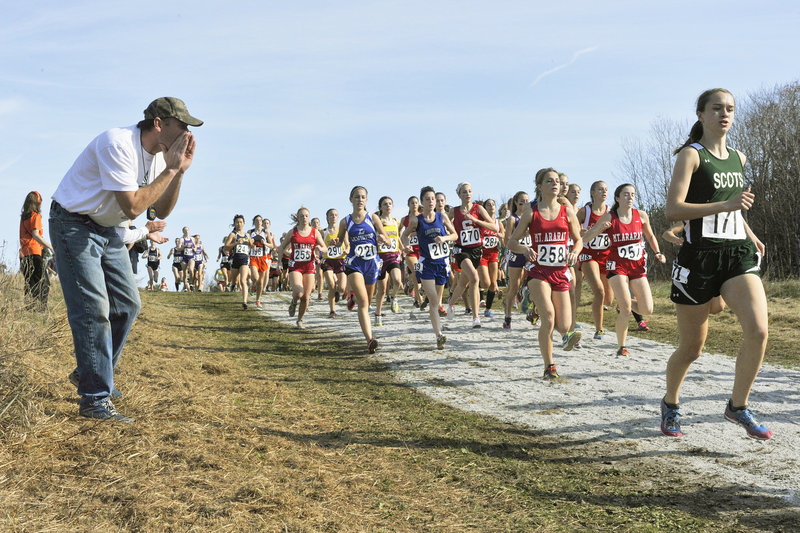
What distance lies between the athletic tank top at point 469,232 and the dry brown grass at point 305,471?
5944mm

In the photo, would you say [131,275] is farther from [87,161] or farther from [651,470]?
[651,470]

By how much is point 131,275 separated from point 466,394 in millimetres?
3457

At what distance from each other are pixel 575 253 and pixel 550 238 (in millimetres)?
354

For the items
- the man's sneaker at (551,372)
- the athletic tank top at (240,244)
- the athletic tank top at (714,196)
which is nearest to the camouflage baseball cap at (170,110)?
the athletic tank top at (714,196)

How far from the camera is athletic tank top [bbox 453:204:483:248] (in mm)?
12352

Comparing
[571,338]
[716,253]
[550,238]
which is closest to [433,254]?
[550,238]

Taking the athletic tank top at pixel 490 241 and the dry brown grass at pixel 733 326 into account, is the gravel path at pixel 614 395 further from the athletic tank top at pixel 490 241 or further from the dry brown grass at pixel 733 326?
the athletic tank top at pixel 490 241

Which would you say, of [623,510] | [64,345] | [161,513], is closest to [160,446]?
[161,513]

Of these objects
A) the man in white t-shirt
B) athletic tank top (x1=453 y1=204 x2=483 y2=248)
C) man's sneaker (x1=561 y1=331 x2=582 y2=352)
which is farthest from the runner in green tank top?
athletic tank top (x1=453 y1=204 x2=483 y2=248)

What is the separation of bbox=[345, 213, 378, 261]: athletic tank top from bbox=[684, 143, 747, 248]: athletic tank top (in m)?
5.81

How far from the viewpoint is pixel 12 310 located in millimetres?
7203

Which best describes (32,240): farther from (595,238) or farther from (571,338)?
(595,238)

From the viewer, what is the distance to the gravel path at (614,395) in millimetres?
4863

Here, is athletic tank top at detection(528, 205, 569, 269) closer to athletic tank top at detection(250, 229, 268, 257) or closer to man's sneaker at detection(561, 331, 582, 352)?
man's sneaker at detection(561, 331, 582, 352)
